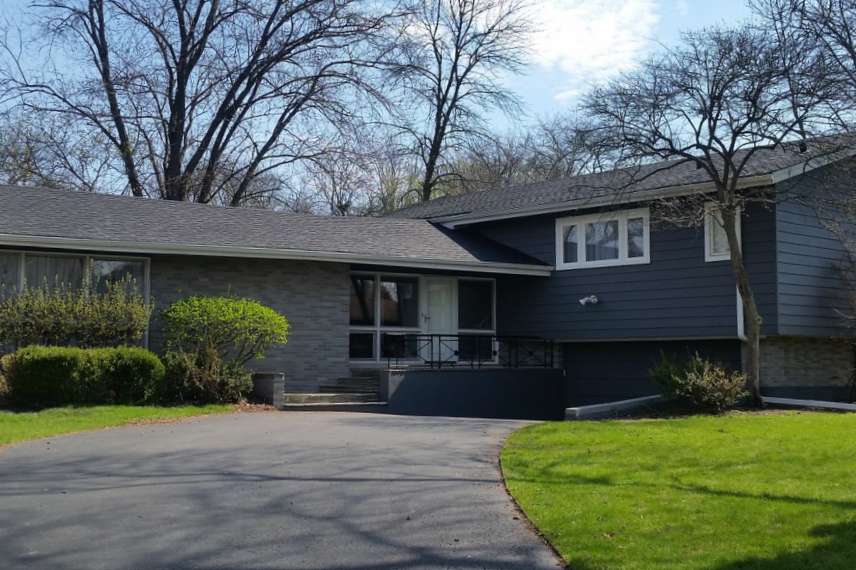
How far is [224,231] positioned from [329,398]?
13.5ft

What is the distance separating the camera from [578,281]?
20.6 metres

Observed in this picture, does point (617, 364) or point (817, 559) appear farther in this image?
point (617, 364)

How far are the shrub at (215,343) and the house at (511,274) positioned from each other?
994 millimetres

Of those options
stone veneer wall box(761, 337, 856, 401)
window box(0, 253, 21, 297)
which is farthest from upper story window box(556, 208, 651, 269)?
window box(0, 253, 21, 297)

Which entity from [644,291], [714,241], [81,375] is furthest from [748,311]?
[81,375]

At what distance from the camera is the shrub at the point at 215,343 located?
53.6 feet

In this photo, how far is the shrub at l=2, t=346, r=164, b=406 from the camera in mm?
14820

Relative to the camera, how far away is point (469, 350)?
72.0 feet

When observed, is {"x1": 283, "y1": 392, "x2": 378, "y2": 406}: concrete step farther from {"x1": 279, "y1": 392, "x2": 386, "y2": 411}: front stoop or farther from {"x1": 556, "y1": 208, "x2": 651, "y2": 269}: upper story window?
{"x1": 556, "y1": 208, "x2": 651, "y2": 269}: upper story window

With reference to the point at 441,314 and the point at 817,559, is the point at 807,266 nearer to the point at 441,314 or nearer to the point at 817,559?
the point at 441,314

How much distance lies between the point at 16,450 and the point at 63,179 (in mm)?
23148

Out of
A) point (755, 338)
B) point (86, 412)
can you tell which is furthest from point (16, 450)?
point (755, 338)

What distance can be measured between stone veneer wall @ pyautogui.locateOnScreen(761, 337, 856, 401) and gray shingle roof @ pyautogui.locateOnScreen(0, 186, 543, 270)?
5.66m

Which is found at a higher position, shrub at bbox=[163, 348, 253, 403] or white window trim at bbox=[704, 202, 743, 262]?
white window trim at bbox=[704, 202, 743, 262]
